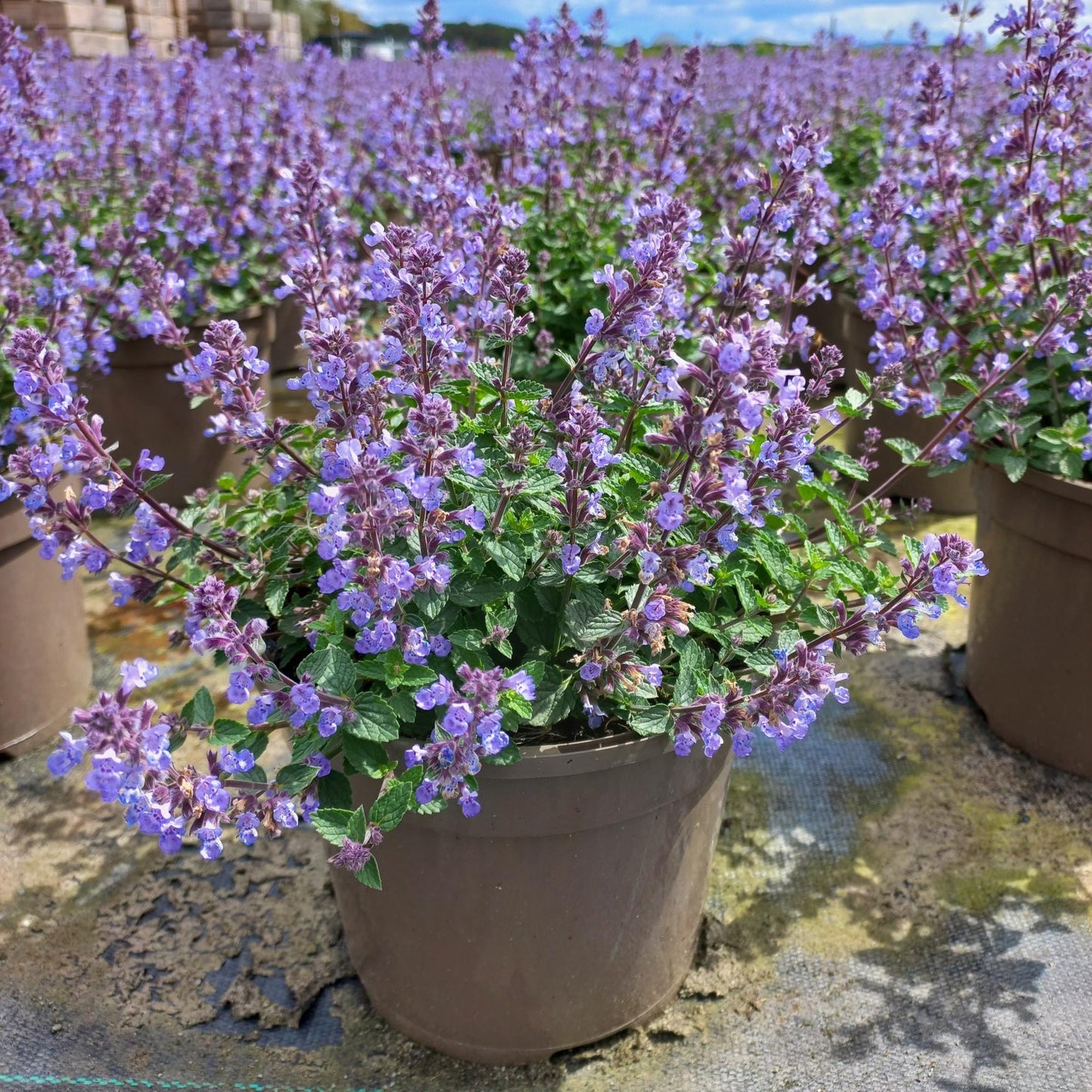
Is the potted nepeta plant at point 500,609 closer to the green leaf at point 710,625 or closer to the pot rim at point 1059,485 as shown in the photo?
the green leaf at point 710,625

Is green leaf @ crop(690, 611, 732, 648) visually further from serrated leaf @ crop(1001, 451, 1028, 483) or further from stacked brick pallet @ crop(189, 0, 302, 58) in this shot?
stacked brick pallet @ crop(189, 0, 302, 58)

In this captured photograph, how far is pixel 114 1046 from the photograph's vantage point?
6.79 ft

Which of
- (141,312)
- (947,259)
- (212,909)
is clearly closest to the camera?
(212,909)

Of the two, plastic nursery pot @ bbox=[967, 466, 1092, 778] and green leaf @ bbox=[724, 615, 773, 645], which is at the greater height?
green leaf @ bbox=[724, 615, 773, 645]

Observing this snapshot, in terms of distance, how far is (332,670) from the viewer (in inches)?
57.4

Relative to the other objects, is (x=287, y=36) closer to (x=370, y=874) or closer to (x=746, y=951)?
(x=746, y=951)

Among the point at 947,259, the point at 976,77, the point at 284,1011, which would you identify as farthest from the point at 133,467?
the point at 976,77

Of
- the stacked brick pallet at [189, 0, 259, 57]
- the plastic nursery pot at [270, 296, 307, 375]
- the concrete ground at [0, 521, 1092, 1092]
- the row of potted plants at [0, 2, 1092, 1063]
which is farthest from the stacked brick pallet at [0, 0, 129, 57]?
the row of potted plants at [0, 2, 1092, 1063]

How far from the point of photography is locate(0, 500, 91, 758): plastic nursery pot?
9.10ft

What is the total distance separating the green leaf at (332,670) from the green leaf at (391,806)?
158mm

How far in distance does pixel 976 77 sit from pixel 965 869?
8779mm

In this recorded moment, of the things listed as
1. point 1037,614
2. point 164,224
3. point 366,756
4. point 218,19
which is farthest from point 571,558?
point 218,19

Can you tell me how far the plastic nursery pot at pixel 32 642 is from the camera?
2773 mm

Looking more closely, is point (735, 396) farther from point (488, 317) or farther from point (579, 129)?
point (579, 129)
